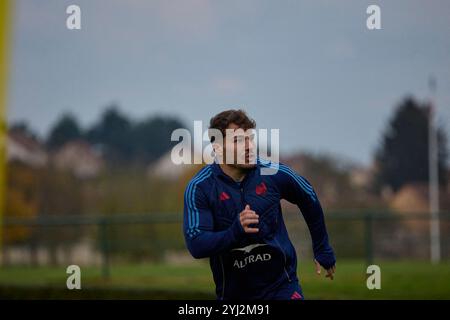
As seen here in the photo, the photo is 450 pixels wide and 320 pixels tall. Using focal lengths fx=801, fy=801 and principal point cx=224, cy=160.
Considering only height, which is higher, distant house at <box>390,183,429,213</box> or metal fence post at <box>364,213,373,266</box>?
metal fence post at <box>364,213,373,266</box>

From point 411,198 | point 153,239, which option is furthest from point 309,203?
point 411,198

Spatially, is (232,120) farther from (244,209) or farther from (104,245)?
(104,245)

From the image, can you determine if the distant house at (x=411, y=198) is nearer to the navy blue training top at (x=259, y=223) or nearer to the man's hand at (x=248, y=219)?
the navy blue training top at (x=259, y=223)

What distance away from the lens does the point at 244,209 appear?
19.1 ft

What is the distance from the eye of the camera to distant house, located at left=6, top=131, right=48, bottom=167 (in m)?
58.2

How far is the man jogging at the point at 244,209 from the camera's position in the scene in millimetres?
5812

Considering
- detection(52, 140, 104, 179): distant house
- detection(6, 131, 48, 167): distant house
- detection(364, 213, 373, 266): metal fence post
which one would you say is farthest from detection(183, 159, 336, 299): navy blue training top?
detection(6, 131, 48, 167): distant house

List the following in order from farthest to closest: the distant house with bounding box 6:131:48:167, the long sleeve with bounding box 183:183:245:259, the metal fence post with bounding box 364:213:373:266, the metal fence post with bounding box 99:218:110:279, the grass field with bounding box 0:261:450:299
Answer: the distant house with bounding box 6:131:48:167
the metal fence post with bounding box 99:218:110:279
the metal fence post with bounding box 364:213:373:266
the grass field with bounding box 0:261:450:299
the long sleeve with bounding box 183:183:245:259

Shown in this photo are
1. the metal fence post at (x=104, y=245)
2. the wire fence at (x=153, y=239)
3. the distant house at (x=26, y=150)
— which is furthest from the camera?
the distant house at (x=26, y=150)

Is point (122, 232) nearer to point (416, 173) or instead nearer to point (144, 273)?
point (416, 173)

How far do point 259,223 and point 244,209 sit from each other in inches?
6.2

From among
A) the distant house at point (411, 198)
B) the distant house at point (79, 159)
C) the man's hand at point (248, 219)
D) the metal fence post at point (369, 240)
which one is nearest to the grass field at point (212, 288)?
the metal fence post at point (369, 240)

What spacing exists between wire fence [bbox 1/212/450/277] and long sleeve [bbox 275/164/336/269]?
11.5 metres

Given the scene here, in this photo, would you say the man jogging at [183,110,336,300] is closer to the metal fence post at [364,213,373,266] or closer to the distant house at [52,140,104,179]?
the metal fence post at [364,213,373,266]
